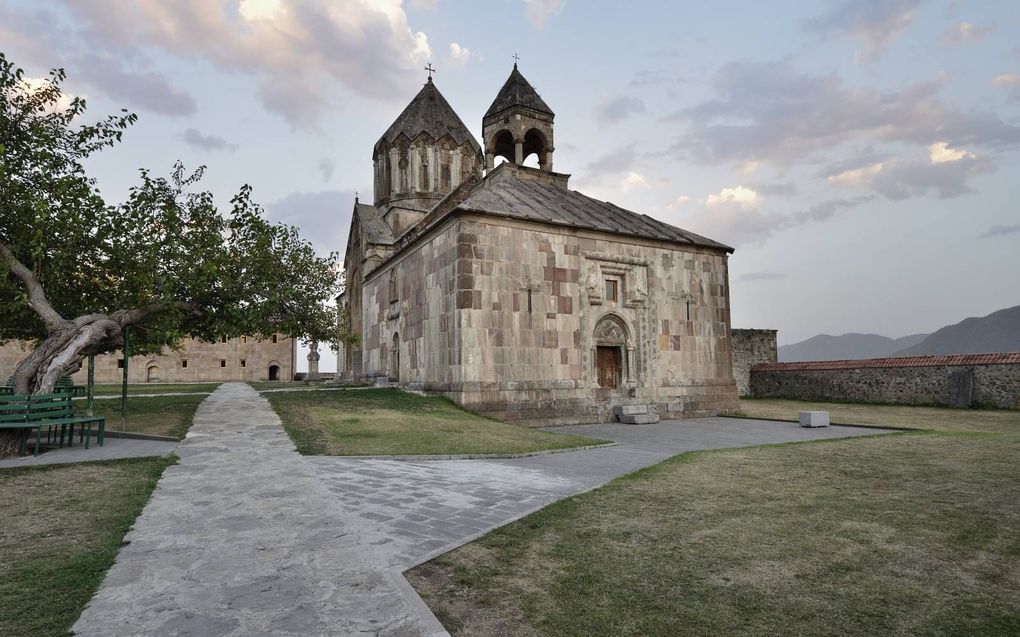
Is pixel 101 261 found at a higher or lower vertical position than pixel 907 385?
higher

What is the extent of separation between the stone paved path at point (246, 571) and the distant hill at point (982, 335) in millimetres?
153750

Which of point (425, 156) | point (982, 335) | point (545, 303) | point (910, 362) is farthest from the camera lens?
point (982, 335)

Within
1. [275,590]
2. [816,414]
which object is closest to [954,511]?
[275,590]

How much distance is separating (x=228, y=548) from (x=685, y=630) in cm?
355

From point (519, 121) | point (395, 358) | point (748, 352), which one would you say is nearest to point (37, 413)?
point (395, 358)

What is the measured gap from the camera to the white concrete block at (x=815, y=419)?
1616 cm

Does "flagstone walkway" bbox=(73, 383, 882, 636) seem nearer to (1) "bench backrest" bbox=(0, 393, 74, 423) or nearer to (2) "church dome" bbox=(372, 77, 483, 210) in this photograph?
(1) "bench backrest" bbox=(0, 393, 74, 423)

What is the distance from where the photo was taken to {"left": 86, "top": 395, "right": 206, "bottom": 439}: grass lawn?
11906mm

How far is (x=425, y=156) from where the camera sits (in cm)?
3319

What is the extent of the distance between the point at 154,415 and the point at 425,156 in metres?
22.7

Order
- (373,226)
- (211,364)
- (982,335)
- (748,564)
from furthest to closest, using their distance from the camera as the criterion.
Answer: (982,335) → (211,364) → (373,226) → (748,564)

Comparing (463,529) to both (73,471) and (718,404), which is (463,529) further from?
(718,404)

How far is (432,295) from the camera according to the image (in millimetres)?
18641

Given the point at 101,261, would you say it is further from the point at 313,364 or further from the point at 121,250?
the point at 313,364
